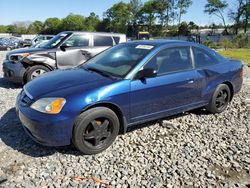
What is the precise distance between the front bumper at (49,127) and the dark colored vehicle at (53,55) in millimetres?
4003

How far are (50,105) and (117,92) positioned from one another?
3.09ft

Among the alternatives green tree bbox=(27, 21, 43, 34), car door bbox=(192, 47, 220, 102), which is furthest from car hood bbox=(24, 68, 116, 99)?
green tree bbox=(27, 21, 43, 34)

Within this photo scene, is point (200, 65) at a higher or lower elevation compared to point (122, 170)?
higher

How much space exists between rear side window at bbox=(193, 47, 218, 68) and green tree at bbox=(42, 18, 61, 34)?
92.7 m

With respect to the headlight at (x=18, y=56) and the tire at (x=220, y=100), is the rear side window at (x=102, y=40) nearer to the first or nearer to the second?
the headlight at (x=18, y=56)

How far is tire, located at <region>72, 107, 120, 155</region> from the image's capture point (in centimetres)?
354

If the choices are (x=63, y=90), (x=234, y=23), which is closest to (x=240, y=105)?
(x=63, y=90)

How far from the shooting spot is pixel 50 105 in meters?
3.46

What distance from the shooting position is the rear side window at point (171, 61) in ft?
14.1

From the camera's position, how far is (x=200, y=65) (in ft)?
16.2

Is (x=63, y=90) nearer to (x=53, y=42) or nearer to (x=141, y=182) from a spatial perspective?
(x=141, y=182)

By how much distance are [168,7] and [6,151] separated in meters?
77.4

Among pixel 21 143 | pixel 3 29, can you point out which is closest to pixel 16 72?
pixel 21 143

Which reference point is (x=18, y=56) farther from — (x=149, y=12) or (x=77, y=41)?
(x=149, y=12)
